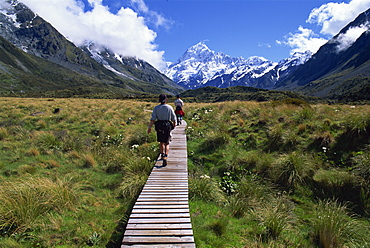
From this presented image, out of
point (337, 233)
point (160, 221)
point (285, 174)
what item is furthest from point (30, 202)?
point (285, 174)

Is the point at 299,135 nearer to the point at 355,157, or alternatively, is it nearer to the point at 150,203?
the point at 355,157

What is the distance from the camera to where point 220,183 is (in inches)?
290

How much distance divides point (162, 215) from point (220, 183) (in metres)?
3.17

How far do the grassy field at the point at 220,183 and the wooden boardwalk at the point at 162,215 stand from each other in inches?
20.6

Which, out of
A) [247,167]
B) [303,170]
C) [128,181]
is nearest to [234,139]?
[247,167]

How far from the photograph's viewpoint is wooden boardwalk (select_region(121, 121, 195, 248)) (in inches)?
159

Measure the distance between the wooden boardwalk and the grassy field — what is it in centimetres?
52

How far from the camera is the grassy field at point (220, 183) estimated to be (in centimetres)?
465

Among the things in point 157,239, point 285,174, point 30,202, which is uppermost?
point 285,174

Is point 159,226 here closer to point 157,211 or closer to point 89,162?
point 157,211

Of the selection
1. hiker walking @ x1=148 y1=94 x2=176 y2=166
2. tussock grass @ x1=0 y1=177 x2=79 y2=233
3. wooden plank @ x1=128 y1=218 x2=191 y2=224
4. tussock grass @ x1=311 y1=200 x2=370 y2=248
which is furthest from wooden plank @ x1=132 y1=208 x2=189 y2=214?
tussock grass @ x1=311 y1=200 x2=370 y2=248

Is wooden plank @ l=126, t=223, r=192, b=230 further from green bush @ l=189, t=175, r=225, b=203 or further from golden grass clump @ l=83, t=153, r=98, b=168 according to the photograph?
golden grass clump @ l=83, t=153, r=98, b=168

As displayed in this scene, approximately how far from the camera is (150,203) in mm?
5324

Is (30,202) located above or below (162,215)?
above
